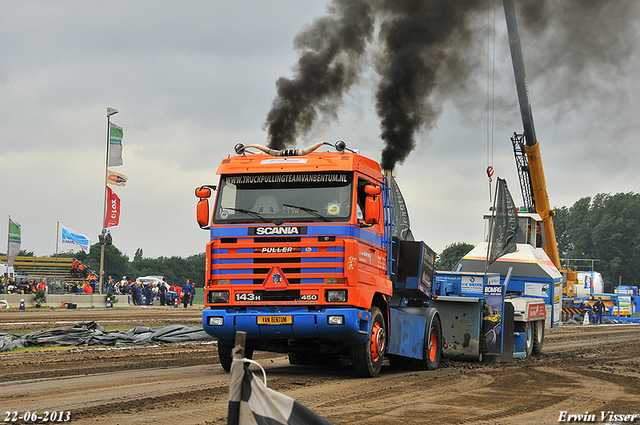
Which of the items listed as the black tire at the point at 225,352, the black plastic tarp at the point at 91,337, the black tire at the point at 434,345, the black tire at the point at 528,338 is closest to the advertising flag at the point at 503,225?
the black tire at the point at 528,338

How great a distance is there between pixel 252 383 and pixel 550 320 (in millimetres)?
17199

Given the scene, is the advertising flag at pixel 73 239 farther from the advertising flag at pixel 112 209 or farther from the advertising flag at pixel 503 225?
the advertising flag at pixel 503 225

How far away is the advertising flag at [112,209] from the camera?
4007cm

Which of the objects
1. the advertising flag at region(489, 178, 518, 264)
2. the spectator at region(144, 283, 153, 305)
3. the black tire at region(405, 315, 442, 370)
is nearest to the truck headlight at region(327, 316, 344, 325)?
the black tire at region(405, 315, 442, 370)

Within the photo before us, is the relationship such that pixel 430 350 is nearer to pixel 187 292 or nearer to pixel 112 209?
pixel 187 292

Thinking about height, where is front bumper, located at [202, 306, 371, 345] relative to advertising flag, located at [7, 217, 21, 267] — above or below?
below

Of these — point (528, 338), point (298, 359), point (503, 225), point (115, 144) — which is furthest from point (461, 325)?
point (115, 144)

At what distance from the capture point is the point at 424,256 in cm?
1332

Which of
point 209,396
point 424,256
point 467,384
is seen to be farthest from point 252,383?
point 424,256

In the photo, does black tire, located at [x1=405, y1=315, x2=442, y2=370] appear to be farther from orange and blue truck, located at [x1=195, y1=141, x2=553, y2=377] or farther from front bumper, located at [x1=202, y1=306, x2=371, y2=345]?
front bumper, located at [x1=202, y1=306, x2=371, y2=345]

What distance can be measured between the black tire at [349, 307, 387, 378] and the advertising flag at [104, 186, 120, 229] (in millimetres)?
30979

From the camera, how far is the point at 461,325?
48.8 ft

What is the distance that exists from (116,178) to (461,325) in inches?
Answer: 1191

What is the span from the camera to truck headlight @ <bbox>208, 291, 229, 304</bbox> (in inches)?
428
